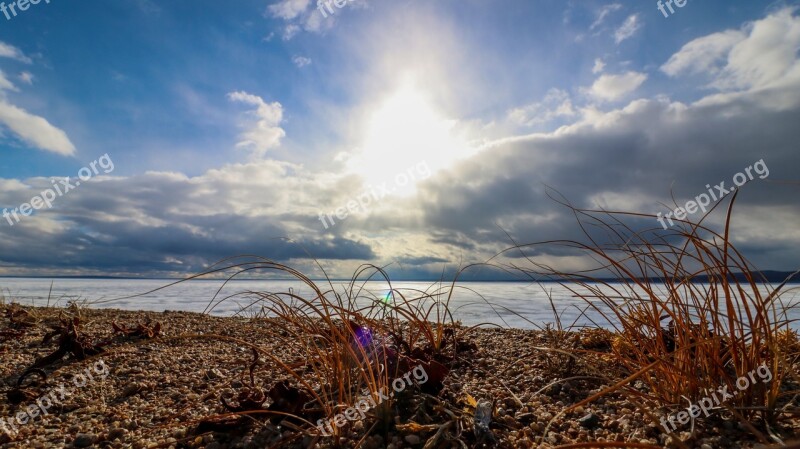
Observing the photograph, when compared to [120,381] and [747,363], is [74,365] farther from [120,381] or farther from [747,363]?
[747,363]

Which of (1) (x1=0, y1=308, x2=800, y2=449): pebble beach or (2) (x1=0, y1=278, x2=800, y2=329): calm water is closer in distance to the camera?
(1) (x1=0, y1=308, x2=800, y2=449): pebble beach

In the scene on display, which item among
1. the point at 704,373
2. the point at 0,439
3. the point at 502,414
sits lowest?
the point at 0,439

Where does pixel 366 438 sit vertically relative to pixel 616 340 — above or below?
below

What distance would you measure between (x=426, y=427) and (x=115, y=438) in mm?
1363

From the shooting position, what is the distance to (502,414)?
74.2 inches

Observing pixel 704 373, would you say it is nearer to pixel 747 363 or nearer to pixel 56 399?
pixel 747 363

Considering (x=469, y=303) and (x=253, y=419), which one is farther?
(x=469, y=303)

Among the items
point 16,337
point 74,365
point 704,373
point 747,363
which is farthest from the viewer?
point 16,337

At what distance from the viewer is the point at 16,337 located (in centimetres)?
374

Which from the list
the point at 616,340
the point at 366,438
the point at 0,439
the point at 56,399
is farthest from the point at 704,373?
the point at 56,399

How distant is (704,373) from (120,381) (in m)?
3.09

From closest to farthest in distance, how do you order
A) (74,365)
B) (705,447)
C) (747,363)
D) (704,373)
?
(705,447) < (747,363) < (704,373) < (74,365)

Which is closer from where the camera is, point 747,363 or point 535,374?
point 747,363

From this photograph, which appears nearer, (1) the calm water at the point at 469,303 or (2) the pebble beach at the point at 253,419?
(2) the pebble beach at the point at 253,419
